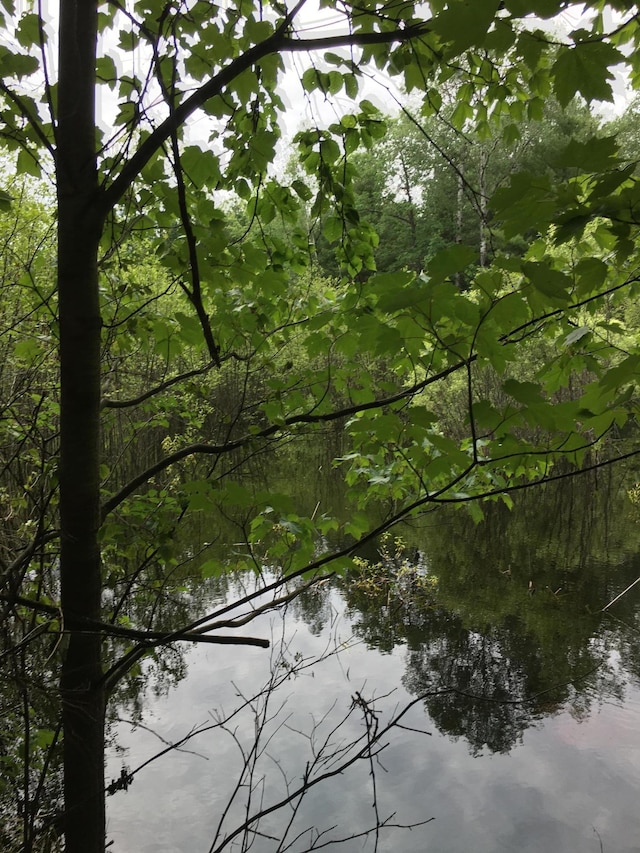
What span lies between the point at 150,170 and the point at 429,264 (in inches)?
32.4

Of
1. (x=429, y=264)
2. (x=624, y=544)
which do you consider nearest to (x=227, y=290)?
(x=429, y=264)

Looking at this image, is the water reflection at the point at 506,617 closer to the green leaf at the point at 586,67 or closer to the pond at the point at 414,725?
the pond at the point at 414,725

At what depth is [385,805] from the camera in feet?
11.1

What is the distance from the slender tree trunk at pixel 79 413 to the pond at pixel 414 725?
59cm

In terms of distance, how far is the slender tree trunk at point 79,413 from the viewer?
104 centimetres

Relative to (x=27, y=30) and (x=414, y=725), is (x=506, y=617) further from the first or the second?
(x=27, y=30)

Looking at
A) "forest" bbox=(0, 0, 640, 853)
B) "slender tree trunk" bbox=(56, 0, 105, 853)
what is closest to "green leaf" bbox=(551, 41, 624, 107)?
"forest" bbox=(0, 0, 640, 853)

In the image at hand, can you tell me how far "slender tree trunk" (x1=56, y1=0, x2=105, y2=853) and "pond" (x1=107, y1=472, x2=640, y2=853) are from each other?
591mm

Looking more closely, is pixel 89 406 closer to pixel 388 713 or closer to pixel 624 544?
pixel 388 713

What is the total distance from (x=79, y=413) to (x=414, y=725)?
152 inches

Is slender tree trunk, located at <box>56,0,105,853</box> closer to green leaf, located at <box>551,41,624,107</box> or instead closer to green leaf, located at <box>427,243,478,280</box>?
green leaf, located at <box>427,243,478,280</box>

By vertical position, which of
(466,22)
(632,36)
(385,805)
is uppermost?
(632,36)

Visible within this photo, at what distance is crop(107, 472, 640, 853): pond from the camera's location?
3.19 meters

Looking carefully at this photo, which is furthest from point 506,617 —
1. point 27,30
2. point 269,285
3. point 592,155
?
point 27,30
